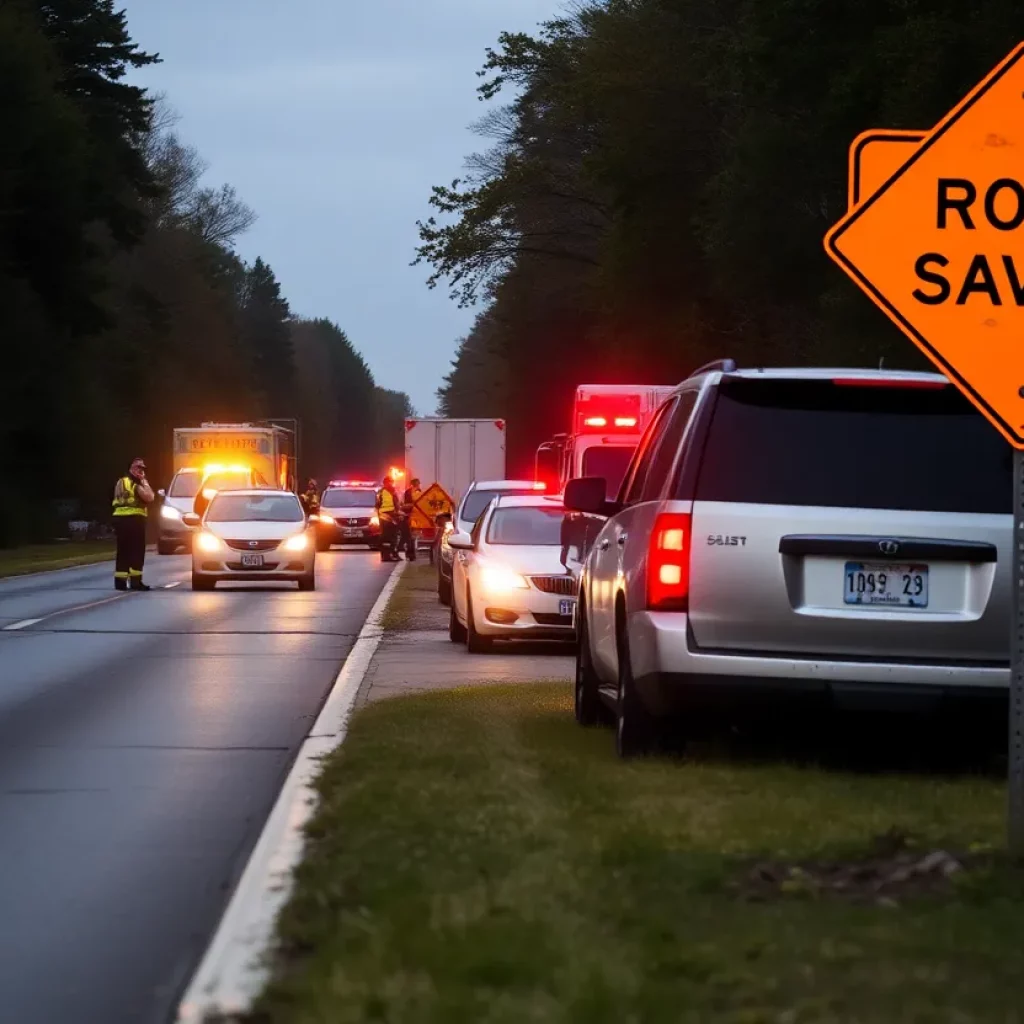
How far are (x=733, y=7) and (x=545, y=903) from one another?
4658 cm

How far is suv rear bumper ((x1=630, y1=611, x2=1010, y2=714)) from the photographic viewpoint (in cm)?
992

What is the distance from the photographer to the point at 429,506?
4722cm

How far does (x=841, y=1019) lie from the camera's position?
5348mm

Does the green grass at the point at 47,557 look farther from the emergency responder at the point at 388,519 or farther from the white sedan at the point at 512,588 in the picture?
the white sedan at the point at 512,588

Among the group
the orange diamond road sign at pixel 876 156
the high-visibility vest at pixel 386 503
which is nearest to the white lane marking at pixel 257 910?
the orange diamond road sign at pixel 876 156

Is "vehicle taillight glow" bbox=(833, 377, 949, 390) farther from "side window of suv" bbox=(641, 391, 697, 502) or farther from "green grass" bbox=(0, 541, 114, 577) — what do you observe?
"green grass" bbox=(0, 541, 114, 577)

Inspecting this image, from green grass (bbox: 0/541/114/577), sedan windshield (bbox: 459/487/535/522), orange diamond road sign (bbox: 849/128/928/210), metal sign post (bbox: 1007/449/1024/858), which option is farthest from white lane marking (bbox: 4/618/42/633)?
metal sign post (bbox: 1007/449/1024/858)

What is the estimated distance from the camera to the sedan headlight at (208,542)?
108ft

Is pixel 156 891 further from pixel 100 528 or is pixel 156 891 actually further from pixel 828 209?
pixel 100 528

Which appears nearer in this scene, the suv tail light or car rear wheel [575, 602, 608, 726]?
the suv tail light

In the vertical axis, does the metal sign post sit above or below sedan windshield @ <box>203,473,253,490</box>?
above

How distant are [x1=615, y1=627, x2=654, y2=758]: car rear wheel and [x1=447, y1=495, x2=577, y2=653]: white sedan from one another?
912cm

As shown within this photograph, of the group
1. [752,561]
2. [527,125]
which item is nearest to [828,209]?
[527,125]

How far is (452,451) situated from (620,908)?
4318 cm
